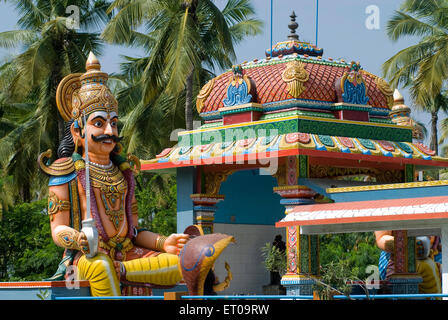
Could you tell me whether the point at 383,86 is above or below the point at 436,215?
above

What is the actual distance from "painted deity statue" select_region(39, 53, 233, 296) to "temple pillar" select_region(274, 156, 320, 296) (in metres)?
1.68

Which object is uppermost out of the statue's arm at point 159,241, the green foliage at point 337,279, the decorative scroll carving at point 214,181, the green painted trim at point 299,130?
the green painted trim at point 299,130

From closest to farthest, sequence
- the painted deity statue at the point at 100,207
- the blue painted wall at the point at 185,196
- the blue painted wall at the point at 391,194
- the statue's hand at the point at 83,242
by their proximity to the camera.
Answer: the blue painted wall at the point at 391,194 < the statue's hand at the point at 83,242 < the painted deity statue at the point at 100,207 < the blue painted wall at the point at 185,196

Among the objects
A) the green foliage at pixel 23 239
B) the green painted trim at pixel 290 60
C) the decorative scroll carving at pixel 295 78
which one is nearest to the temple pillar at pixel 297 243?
the decorative scroll carving at pixel 295 78

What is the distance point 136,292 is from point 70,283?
1091 millimetres

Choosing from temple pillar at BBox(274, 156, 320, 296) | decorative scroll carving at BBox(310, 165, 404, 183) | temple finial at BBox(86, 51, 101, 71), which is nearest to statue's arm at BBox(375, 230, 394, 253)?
decorative scroll carving at BBox(310, 165, 404, 183)

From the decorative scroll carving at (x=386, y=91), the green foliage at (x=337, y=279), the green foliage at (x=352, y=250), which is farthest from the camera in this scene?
the green foliage at (x=352, y=250)

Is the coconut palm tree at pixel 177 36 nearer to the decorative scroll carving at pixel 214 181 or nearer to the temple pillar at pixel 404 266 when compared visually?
the decorative scroll carving at pixel 214 181

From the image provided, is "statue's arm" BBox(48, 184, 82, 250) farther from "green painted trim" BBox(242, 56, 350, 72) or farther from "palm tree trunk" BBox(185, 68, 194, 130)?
"palm tree trunk" BBox(185, 68, 194, 130)

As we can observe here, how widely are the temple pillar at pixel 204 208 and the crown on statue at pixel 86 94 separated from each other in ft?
9.30

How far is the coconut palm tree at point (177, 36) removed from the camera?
21.1 m
